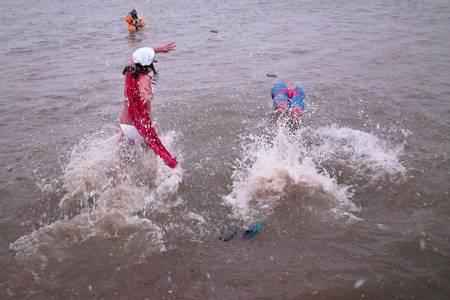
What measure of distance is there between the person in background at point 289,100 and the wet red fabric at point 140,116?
230cm

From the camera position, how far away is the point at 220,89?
30.6 feet

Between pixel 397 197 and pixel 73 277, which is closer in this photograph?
pixel 73 277

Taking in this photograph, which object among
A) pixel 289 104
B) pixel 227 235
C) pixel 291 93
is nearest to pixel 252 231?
pixel 227 235

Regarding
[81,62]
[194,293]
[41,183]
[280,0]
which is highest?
[280,0]

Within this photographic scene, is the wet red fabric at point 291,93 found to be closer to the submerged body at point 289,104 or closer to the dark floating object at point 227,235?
the submerged body at point 289,104

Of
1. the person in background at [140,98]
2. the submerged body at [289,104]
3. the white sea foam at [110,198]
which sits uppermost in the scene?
the person in background at [140,98]

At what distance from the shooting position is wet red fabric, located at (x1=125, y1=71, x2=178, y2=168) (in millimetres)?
4883

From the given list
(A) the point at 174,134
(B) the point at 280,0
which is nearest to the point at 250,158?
(A) the point at 174,134

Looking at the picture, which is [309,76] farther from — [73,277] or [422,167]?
[73,277]

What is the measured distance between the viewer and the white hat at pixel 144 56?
4.77 metres

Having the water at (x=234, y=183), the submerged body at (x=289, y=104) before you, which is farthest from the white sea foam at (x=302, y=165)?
the submerged body at (x=289, y=104)

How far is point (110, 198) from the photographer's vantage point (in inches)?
207

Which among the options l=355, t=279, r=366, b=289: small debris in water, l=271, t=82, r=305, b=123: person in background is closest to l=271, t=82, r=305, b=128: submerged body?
l=271, t=82, r=305, b=123: person in background

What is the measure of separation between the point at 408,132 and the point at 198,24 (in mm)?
12655
